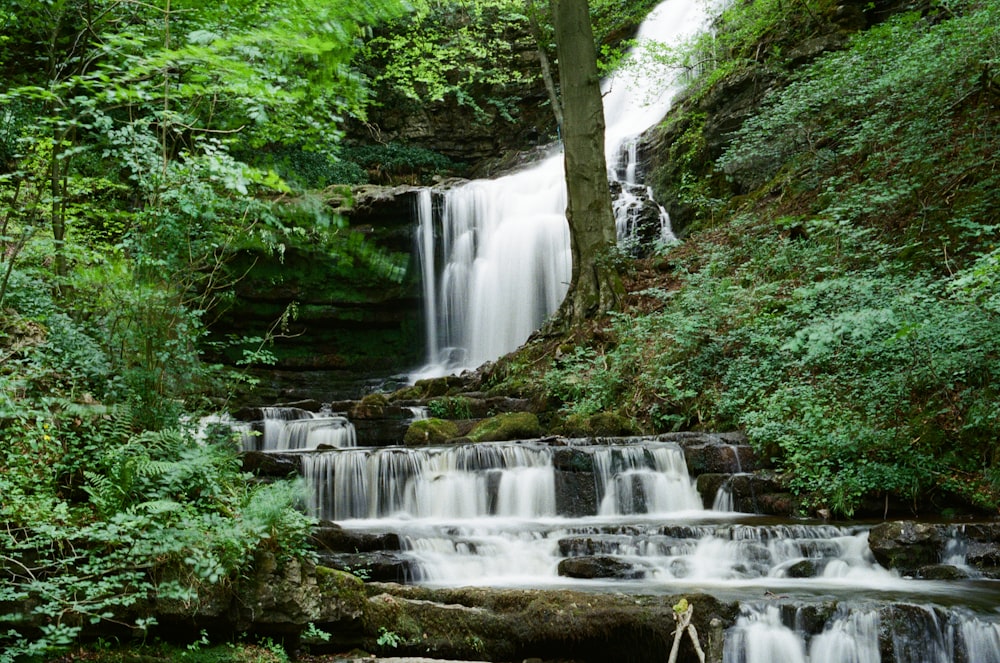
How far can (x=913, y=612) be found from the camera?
5012 mm

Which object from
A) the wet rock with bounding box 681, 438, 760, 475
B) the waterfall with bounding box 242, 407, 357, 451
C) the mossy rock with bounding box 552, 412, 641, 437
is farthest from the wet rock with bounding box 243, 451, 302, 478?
the wet rock with bounding box 681, 438, 760, 475

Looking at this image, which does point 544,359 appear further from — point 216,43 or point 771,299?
point 216,43

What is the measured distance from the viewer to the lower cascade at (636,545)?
16.3 ft

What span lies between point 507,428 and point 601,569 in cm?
446

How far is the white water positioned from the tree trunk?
3.40m

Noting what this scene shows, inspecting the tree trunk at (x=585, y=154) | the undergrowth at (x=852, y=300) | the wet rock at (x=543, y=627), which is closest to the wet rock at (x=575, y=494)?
the undergrowth at (x=852, y=300)

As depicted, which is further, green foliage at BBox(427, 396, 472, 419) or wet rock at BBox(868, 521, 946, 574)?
green foliage at BBox(427, 396, 472, 419)

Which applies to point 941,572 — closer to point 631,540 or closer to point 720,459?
point 631,540

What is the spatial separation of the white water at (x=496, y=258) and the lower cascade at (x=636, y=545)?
279 inches

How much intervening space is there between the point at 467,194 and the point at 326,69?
1290 cm

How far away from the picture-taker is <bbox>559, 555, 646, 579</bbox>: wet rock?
253 inches

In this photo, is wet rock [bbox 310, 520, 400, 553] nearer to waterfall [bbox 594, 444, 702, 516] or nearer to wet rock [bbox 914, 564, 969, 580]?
waterfall [bbox 594, 444, 702, 516]

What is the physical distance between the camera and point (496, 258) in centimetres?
1836

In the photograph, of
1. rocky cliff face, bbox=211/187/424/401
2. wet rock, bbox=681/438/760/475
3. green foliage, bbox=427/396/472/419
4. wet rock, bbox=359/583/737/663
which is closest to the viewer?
wet rock, bbox=359/583/737/663
